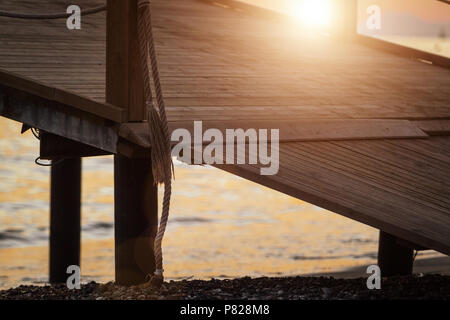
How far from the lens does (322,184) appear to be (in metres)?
5.21

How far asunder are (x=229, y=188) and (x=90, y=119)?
62.2 ft

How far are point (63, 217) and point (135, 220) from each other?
125 inches

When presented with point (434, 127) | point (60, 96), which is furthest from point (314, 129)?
point (60, 96)

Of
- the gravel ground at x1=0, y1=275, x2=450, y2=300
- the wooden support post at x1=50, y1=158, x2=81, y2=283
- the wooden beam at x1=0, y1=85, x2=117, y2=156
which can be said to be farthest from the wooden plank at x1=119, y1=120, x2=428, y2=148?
the wooden support post at x1=50, y1=158, x2=81, y2=283

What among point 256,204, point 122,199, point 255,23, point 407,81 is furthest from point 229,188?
point 122,199

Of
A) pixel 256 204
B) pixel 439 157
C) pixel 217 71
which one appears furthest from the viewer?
pixel 256 204

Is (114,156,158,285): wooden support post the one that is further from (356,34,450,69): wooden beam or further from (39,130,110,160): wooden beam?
(356,34,450,69): wooden beam

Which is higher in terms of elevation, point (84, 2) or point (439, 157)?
point (84, 2)

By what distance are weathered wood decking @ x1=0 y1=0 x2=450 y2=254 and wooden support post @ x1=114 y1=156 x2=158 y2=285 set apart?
2.10ft

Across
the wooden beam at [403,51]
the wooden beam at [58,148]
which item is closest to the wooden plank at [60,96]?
the wooden beam at [58,148]

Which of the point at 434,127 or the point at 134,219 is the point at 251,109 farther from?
the point at 434,127

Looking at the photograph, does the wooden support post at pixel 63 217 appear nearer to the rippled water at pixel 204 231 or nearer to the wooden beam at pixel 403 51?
the rippled water at pixel 204 231

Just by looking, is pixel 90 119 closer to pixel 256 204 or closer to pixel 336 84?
pixel 336 84
